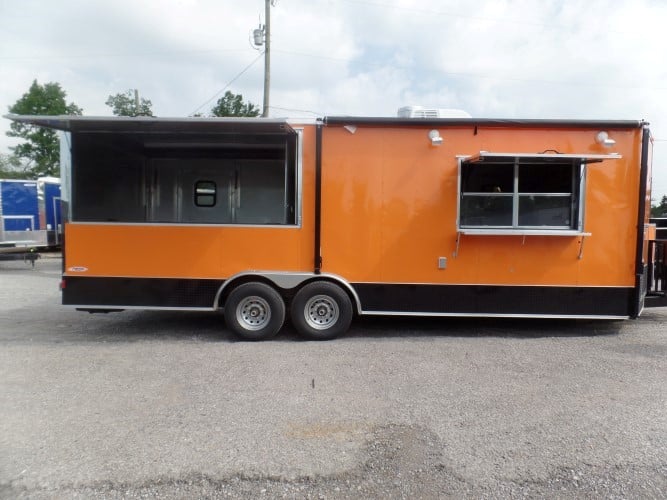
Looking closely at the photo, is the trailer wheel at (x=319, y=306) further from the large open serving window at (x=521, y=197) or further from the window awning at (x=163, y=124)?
the window awning at (x=163, y=124)

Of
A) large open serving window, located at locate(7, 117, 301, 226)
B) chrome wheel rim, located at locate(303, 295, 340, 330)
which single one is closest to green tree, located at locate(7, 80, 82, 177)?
large open serving window, located at locate(7, 117, 301, 226)

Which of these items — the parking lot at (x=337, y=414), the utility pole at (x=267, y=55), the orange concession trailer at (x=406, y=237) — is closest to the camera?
the parking lot at (x=337, y=414)

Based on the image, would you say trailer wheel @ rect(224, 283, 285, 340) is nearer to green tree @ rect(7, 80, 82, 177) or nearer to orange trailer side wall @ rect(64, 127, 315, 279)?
orange trailer side wall @ rect(64, 127, 315, 279)

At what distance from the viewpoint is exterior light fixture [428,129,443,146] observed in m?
6.70

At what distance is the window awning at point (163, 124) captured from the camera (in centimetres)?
637

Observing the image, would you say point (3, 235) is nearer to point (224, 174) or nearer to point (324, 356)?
point (224, 174)

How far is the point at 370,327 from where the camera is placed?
761cm

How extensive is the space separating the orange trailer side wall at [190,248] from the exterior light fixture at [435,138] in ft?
5.11

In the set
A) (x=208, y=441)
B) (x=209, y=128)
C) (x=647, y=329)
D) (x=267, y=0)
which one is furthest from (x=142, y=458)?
(x=267, y=0)

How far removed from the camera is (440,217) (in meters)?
6.83

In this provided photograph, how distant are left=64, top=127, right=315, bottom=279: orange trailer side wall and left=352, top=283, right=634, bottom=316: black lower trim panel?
1081 millimetres

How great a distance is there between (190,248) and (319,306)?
6.18 ft

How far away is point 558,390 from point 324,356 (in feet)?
8.37

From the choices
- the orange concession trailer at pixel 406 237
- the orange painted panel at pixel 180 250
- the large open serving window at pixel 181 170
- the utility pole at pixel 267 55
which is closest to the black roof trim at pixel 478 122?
the orange concession trailer at pixel 406 237
